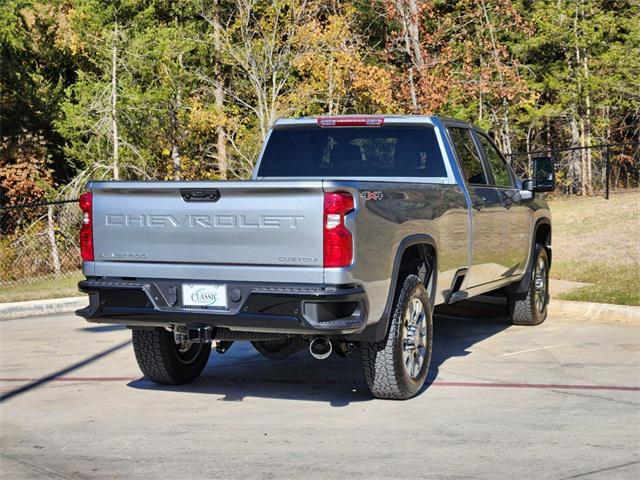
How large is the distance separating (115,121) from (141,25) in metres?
6.33

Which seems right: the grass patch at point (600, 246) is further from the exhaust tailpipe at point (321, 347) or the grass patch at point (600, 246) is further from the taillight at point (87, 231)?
the taillight at point (87, 231)

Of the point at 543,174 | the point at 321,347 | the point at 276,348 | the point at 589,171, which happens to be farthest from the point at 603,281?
the point at 589,171

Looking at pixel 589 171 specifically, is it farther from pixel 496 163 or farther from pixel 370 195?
pixel 370 195

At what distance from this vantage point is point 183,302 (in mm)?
6852

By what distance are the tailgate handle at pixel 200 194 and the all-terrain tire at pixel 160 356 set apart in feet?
4.53

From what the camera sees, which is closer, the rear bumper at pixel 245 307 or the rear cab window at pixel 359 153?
the rear bumper at pixel 245 307

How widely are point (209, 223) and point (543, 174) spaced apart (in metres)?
4.61

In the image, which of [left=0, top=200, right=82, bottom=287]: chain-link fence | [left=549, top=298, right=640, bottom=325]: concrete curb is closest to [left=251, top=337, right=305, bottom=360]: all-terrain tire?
[left=549, top=298, right=640, bottom=325]: concrete curb

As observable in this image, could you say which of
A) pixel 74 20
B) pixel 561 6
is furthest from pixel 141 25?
pixel 561 6

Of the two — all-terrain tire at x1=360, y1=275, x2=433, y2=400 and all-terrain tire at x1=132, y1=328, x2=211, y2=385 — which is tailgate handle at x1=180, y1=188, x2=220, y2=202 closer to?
all-terrain tire at x1=132, y1=328, x2=211, y2=385

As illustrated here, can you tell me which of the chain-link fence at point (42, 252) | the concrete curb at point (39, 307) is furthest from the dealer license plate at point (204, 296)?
the chain-link fence at point (42, 252)

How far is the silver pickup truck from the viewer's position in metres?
6.47

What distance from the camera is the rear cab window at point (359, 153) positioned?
345 inches

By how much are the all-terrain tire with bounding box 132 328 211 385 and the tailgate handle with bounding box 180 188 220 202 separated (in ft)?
4.53
